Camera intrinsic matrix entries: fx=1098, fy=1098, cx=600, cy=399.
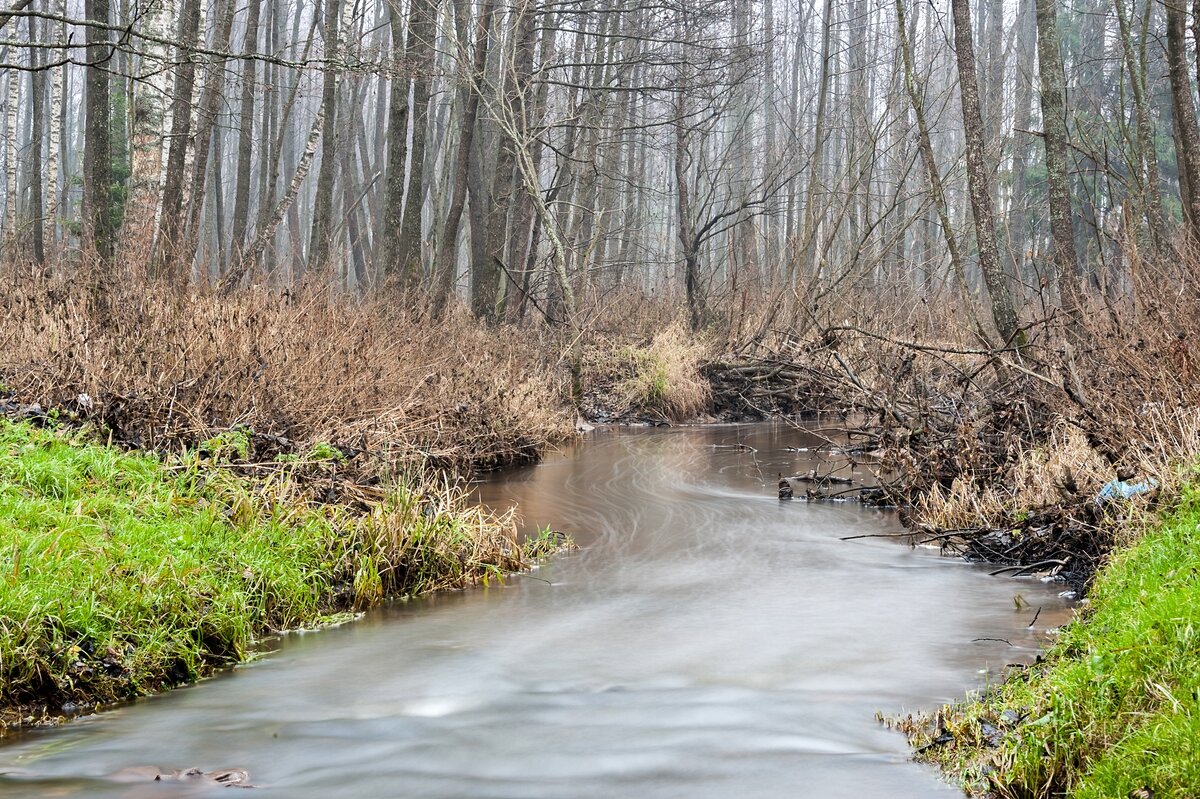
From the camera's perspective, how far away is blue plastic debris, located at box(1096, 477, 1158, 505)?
7.22m

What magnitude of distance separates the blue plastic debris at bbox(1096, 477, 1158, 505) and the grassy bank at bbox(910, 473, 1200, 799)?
64.7 inches

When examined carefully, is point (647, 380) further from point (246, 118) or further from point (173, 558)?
point (173, 558)

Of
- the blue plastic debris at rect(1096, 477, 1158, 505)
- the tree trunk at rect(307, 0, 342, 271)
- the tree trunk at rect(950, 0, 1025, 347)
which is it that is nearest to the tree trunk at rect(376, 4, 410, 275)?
the tree trunk at rect(307, 0, 342, 271)

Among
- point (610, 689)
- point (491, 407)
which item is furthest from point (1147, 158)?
point (610, 689)

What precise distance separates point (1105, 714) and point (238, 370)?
25.1 ft

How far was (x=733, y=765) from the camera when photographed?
16.9 ft

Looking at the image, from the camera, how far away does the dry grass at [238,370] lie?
8828 millimetres

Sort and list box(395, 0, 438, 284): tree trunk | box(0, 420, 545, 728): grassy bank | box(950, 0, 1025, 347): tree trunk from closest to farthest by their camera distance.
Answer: box(0, 420, 545, 728): grassy bank, box(950, 0, 1025, 347): tree trunk, box(395, 0, 438, 284): tree trunk

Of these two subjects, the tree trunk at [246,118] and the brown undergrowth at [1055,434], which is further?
the tree trunk at [246,118]

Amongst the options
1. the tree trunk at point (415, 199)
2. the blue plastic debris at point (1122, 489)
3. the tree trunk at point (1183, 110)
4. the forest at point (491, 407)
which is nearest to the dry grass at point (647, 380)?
the forest at point (491, 407)

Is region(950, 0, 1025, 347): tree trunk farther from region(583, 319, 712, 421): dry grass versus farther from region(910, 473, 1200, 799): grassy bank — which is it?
region(910, 473, 1200, 799): grassy bank

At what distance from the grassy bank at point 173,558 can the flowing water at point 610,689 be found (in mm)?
262

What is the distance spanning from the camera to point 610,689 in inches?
245

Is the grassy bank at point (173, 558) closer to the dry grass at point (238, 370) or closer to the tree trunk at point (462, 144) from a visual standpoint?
the dry grass at point (238, 370)
